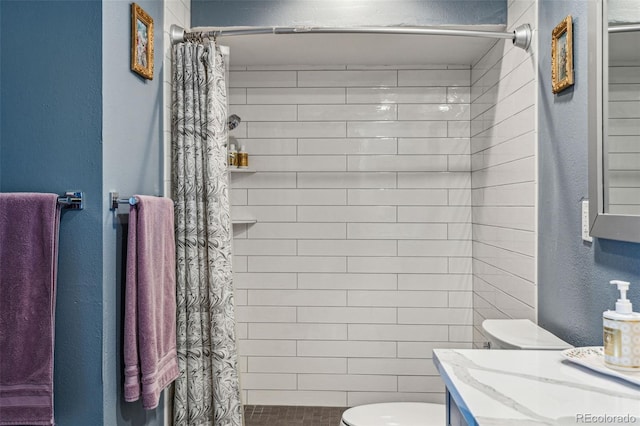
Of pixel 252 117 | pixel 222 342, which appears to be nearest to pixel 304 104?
pixel 252 117

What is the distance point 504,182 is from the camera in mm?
2266

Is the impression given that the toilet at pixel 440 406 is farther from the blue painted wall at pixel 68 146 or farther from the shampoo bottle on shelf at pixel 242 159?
the shampoo bottle on shelf at pixel 242 159

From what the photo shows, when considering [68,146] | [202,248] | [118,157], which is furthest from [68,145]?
[202,248]

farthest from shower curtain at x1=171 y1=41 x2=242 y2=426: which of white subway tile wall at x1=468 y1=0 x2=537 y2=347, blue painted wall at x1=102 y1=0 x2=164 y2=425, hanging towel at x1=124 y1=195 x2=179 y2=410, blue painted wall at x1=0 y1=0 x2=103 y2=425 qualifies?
white subway tile wall at x1=468 y1=0 x2=537 y2=347

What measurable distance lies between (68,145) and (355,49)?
1489 millimetres

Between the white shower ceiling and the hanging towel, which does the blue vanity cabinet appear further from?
the white shower ceiling

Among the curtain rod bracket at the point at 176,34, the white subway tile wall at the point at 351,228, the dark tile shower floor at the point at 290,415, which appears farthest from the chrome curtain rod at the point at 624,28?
the dark tile shower floor at the point at 290,415

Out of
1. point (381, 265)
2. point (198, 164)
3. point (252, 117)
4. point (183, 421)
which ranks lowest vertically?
point (183, 421)

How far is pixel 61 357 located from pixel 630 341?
5.30 ft

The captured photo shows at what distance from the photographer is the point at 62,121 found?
1.62m

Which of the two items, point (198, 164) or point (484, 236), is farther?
point (484, 236)

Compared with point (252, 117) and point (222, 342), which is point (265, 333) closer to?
point (222, 342)

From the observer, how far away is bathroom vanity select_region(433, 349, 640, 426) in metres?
0.93

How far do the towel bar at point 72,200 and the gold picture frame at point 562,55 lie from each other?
160cm
